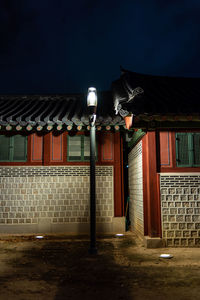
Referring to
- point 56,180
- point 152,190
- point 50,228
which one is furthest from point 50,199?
point 152,190

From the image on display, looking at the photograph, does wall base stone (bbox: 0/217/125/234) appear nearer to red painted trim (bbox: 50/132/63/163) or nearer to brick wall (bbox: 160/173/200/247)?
red painted trim (bbox: 50/132/63/163)

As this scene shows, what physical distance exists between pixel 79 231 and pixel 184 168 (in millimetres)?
4547

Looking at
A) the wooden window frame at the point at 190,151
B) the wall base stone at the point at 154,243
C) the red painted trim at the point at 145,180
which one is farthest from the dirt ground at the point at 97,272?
the wooden window frame at the point at 190,151

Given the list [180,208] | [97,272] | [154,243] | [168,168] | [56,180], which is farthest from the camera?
[56,180]

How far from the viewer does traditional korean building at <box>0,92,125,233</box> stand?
9.68 meters

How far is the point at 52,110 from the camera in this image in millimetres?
10164

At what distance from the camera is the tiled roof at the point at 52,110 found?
27.4ft

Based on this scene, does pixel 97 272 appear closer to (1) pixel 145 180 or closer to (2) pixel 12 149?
(1) pixel 145 180

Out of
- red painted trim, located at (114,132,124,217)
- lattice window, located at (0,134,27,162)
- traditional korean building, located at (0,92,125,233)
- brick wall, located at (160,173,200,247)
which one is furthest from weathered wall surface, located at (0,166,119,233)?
brick wall, located at (160,173,200,247)

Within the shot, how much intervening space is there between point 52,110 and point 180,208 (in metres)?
5.88

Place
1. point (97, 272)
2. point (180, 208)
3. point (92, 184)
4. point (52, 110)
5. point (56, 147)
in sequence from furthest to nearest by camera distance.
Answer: point (52, 110) < point (56, 147) < point (180, 208) < point (92, 184) < point (97, 272)

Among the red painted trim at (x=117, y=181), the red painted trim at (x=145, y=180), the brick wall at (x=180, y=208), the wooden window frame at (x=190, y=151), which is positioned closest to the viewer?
the brick wall at (x=180, y=208)

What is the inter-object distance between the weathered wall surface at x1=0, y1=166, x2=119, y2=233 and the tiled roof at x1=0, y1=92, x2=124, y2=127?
2016 millimetres

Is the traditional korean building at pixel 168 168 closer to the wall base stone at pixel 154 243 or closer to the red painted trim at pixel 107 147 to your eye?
the wall base stone at pixel 154 243
